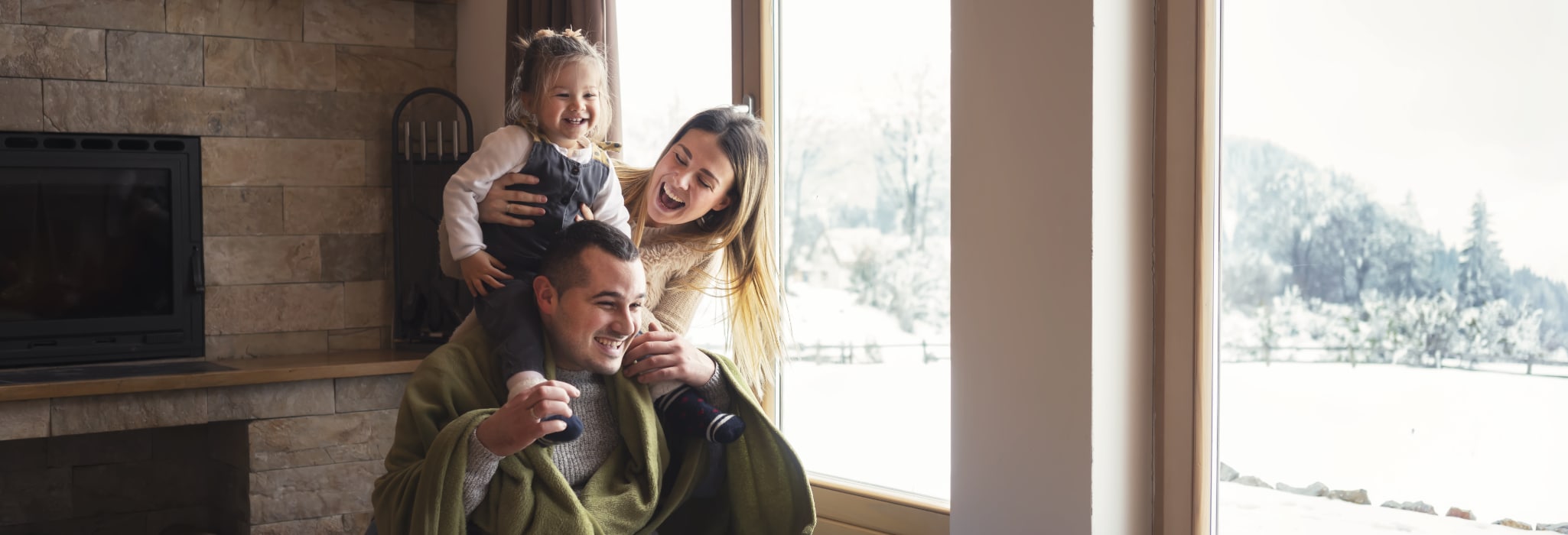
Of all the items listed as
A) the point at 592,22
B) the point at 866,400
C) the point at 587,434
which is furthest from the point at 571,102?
the point at 592,22

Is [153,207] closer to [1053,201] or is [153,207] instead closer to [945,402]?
[945,402]

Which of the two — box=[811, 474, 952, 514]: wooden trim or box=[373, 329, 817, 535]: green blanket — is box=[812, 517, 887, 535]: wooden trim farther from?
box=[373, 329, 817, 535]: green blanket

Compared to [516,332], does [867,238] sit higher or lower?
higher

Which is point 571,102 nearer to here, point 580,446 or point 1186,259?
point 580,446

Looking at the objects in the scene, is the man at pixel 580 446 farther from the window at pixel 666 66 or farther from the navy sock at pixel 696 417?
the window at pixel 666 66

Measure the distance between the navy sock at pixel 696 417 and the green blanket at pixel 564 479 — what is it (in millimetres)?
29

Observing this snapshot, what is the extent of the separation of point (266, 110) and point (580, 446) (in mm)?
2618

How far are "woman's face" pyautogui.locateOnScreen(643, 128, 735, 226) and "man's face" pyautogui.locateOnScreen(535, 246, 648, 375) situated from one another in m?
0.33

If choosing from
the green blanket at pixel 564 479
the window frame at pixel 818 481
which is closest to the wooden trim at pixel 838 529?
the window frame at pixel 818 481

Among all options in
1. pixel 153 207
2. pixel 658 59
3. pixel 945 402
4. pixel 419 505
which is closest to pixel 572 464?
pixel 419 505

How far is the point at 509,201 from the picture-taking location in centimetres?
173

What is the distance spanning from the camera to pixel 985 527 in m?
2.14

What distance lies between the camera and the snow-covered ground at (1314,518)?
Answer: 1.70 metres

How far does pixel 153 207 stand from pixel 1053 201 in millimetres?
2938
